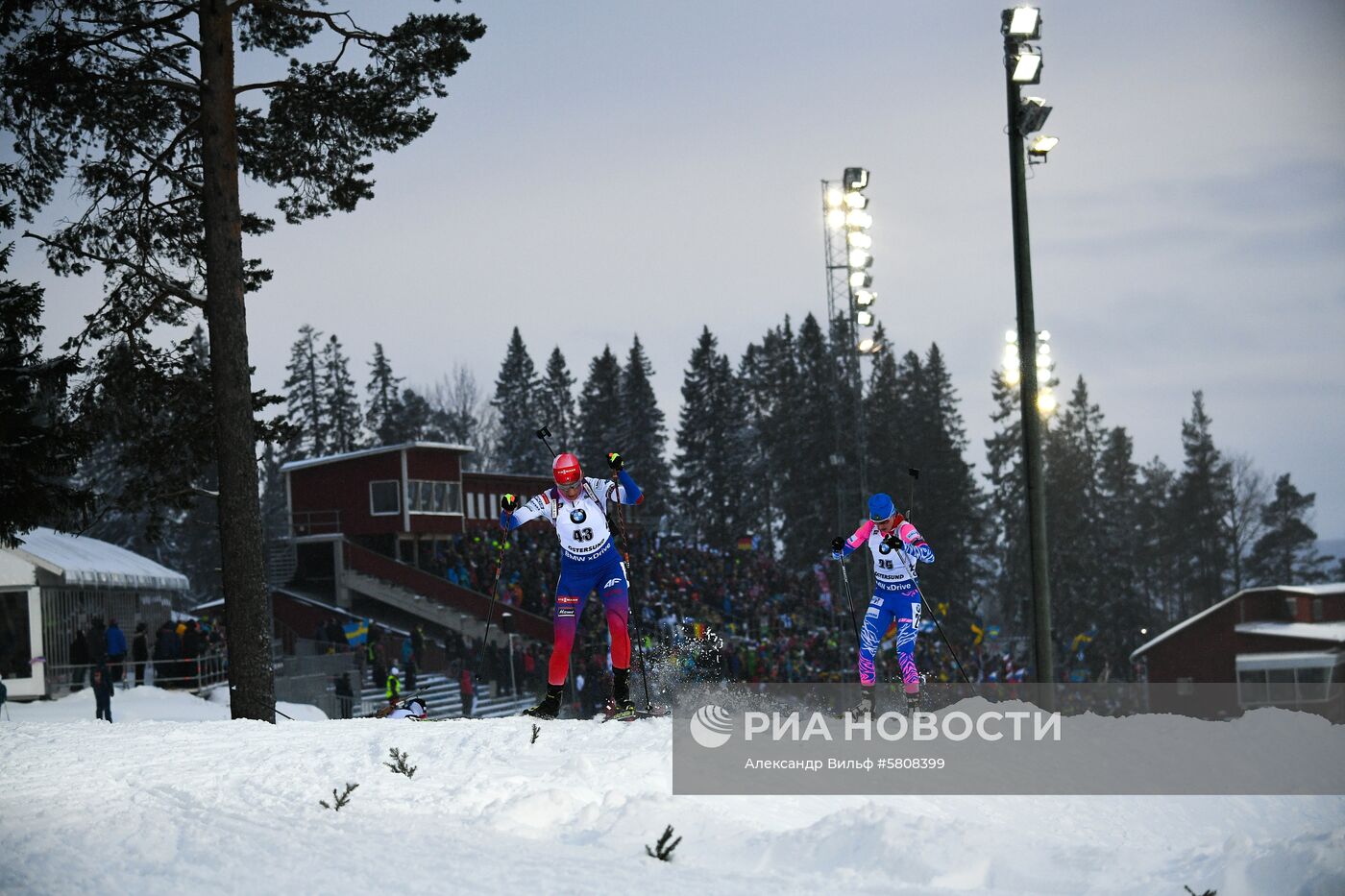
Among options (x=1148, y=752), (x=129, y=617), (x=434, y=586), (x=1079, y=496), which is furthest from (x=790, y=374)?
(x=1148, y=752)

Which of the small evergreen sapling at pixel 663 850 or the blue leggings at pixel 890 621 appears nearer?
the small evergreen sapling at pixel 663 850

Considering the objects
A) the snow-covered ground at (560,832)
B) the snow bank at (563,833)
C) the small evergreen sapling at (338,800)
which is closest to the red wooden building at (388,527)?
the snow-covered ground at (560,832)

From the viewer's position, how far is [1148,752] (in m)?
8.07

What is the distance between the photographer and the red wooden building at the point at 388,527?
116 feet

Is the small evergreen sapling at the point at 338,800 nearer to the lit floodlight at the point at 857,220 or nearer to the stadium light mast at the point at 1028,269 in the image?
the stadium light mast at the point at 1028,269

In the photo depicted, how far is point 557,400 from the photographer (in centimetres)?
7819

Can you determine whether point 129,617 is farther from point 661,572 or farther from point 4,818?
point 4,818

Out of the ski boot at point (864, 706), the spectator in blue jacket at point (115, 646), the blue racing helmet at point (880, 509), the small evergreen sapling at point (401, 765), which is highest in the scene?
the blue racing helmet at point (880, 509)

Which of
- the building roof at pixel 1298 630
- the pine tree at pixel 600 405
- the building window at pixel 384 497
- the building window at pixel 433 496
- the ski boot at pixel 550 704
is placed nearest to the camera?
the ski boot at pixel 550 704

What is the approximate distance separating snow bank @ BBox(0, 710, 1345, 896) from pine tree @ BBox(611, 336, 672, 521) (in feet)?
178

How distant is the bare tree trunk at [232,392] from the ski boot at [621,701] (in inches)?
180

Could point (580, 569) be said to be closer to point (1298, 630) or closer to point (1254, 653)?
point (1298, 630)

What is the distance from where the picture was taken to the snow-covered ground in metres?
4.86

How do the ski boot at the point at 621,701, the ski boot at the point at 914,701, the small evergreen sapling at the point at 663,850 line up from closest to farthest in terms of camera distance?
1. the small evergreen sapling at the point at 663,850
2. the ski boot at the point at 621,701
3. the ski boot at the point at 914,701
